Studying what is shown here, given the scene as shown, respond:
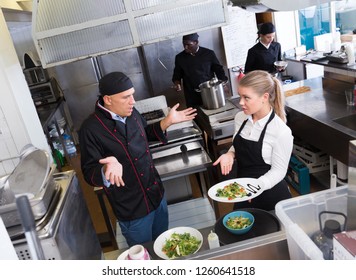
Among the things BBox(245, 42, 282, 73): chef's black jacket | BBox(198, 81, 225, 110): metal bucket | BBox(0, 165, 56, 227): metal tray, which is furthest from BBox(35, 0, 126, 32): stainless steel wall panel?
BBox(245, 42, 282, 73): chef's black jacket

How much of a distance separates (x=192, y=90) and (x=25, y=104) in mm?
2409

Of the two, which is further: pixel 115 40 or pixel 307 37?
pixel 307 37

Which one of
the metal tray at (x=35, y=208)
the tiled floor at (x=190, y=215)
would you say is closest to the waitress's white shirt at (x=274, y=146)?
the metal tray at (x=35, y=208)

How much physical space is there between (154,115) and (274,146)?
178 centimetres

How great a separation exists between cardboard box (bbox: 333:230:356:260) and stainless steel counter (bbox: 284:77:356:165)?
1839 mm

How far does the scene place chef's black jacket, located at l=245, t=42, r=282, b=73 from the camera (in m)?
4.43

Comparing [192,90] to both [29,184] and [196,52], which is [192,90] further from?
[29,184]

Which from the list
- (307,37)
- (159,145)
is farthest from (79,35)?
(307,37)

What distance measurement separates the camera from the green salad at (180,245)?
1421 mm

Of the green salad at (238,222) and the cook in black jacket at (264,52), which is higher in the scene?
the cook in black jacket at (264,52)

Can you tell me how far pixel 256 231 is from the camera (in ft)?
4.68

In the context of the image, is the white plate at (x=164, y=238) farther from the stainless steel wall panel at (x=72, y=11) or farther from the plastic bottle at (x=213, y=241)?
the stainless steel wall panel at (x=72, y=11)

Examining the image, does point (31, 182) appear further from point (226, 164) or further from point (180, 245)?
point (226, 164)

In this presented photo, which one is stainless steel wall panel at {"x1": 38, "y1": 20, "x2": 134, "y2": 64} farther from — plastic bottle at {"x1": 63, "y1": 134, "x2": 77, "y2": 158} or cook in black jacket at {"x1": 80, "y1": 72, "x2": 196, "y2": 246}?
plastic bottle at {"x1": 63, "y1": 134, "x2": 77, "y2": 158}
